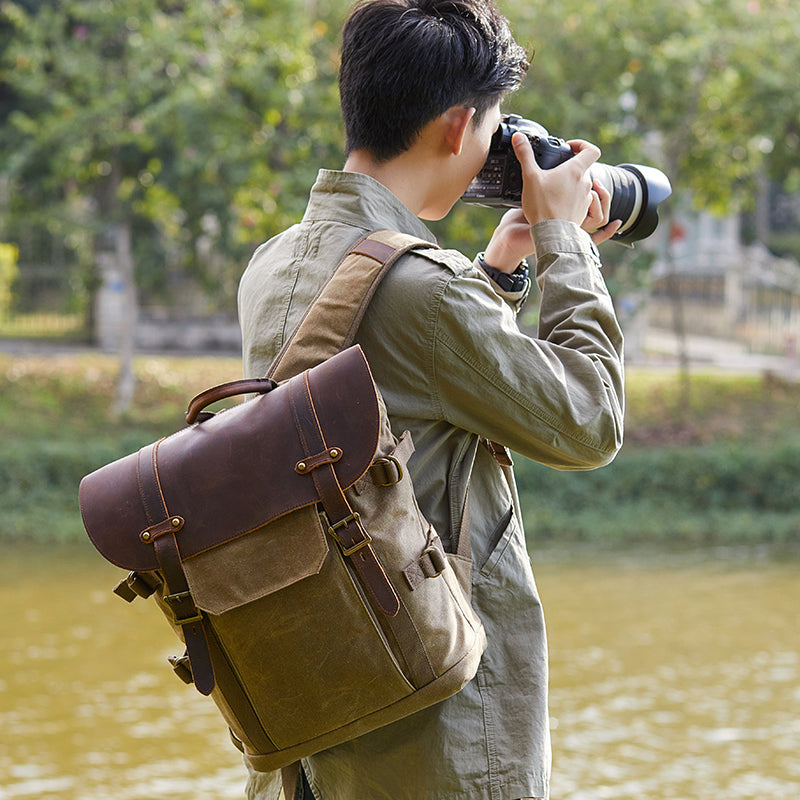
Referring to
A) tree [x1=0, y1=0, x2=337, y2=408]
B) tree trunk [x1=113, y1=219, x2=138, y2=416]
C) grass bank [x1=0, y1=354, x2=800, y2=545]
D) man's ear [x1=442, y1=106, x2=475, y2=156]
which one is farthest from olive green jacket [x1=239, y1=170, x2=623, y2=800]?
tree trunk [x1=113, y1=219, x2=138, y2=416]

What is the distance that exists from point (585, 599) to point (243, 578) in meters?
5.08

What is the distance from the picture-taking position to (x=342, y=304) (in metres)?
1.32

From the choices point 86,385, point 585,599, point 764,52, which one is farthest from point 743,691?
point 86,385

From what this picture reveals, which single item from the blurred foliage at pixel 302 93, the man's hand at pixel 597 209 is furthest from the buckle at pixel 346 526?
the blurred foliage at pixel 302 93

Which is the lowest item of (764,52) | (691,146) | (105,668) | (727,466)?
(727,466)

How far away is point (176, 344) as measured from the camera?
13312 mm

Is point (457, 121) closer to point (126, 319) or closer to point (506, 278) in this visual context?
point (506, 278)

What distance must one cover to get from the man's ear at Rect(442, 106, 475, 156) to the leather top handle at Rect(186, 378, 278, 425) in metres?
0.38

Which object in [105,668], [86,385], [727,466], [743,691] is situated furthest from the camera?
[86,385]

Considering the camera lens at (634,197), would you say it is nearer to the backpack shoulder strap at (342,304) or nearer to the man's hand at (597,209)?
the man's hand at (597,209)

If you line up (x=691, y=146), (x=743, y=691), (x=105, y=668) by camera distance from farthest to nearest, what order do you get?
(x=691, y=146), (x=105, y=668), (x=743, y=691)

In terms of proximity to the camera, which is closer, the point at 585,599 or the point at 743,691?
the point at 743,691

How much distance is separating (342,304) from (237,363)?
1075 cm

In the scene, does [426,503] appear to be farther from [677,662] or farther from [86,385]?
[86,385]
